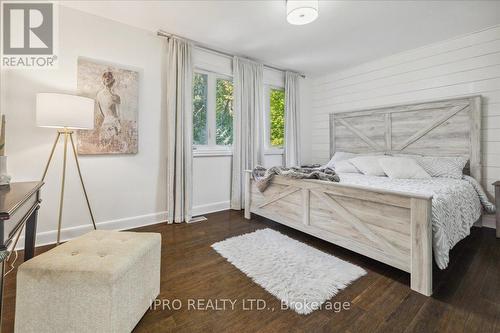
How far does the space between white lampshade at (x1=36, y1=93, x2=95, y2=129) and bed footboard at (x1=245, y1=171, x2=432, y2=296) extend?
214 cm

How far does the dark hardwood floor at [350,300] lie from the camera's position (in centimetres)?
129

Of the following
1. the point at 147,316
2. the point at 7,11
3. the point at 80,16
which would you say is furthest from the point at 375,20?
the point at 7,11

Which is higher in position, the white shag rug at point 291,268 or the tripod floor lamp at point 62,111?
the tripod floor lamp at point 62,111

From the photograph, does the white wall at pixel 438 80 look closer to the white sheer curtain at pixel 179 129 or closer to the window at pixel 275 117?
the window at pixel 275 117

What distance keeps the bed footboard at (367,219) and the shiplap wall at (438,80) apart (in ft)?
7.10

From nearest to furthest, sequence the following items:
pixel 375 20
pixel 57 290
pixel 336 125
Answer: pixel 57 290 → pixel 375 20 → pixel 336 125

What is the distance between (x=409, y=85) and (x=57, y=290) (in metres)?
4.44

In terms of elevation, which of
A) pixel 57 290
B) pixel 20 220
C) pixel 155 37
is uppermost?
pixel 155 37

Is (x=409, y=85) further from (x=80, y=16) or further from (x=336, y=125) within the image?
(x=80, y=16)

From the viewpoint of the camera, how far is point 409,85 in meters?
3.39

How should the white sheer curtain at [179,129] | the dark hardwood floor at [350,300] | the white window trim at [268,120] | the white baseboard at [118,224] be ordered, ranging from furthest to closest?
the white window trim at [268,120]
the white sheer curtain at [179,129]
the white baseboard at [118,224]
the dark hardwood floor at [350,300]

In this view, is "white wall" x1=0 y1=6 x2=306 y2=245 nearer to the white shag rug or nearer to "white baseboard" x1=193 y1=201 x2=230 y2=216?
"white baseboard" x1=193 y1=201 x2=230 y2=216

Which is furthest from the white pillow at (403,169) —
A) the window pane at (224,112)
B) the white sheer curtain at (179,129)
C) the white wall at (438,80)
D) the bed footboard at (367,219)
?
the white sheer curtain at (179,129)

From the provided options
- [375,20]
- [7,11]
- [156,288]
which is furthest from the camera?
[375,20]
